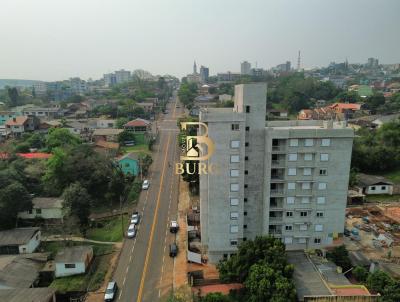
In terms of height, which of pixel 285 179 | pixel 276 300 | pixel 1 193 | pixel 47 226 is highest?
pixel 285 179

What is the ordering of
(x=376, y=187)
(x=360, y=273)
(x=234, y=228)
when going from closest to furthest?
(x=360, y=273), (x=234, y=228), (x=376, y=187)

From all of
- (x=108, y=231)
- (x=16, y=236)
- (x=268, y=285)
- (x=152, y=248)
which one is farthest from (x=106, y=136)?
(x=268, y=285)

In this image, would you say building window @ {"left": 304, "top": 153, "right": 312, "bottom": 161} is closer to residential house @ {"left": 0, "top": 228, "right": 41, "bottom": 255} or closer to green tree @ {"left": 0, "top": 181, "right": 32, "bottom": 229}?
residential house @ {"left": 0, "top": 228, "right": 41, "bottom": 255}

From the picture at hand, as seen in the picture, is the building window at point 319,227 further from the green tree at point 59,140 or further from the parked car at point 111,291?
the green tree at point 59,140

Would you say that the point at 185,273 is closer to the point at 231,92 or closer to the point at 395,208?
the point at 395,208

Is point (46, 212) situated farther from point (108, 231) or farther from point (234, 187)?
point (234, 187)

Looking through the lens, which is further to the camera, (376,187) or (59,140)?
(59,140)

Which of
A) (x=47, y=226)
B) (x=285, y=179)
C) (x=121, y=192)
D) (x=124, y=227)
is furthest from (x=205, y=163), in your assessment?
(x=47, y=226)
